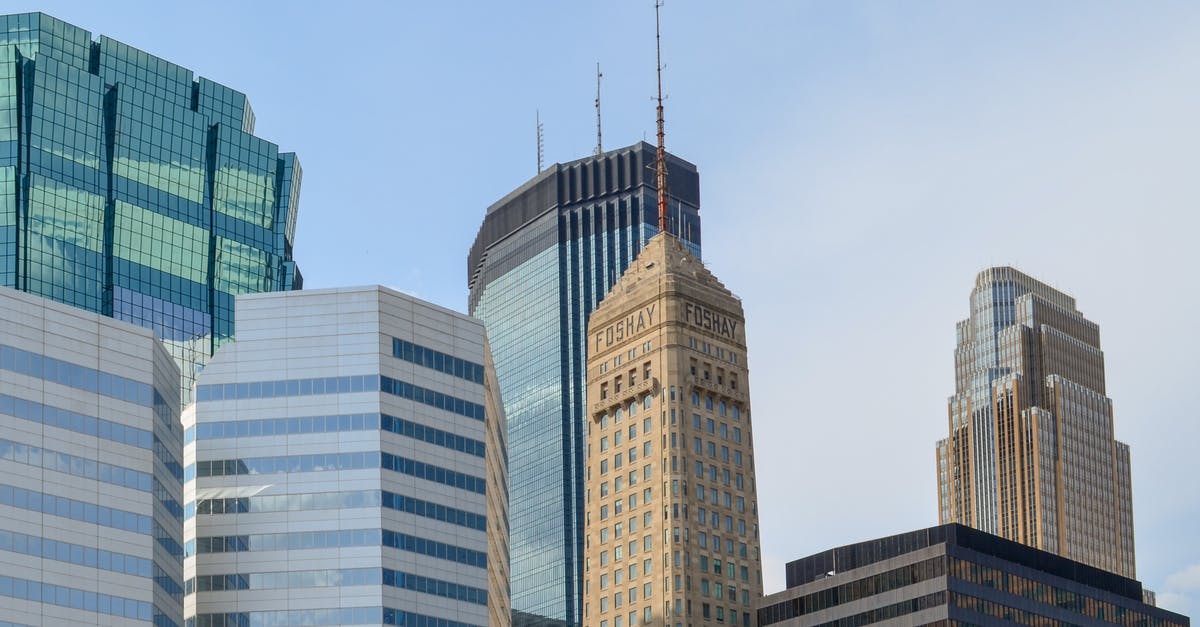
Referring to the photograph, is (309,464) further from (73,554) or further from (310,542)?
(73,554)

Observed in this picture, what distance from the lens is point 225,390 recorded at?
199m

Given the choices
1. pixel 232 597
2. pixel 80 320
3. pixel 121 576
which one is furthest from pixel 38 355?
pixel 232 597

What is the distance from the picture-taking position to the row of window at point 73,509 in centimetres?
16950

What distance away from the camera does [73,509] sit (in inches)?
6801

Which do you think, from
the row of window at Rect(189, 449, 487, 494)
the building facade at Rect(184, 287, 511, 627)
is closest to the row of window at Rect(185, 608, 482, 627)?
the building facade at Rect(184, 287, 511, 627)

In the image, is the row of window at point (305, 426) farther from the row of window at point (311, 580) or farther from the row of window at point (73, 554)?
the row of window at point (73, 554)

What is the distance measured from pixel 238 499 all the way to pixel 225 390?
35.1ft

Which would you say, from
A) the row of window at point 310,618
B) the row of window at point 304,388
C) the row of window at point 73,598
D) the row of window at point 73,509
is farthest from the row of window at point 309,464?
the row of window at point 73,598

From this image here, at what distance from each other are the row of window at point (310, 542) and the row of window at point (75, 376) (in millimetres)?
18646

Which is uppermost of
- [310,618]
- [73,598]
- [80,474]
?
[80,474]

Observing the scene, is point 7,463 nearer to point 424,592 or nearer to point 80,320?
point 80,320

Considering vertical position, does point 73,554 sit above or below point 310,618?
above

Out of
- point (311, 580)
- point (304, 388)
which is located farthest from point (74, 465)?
point (304, 388)

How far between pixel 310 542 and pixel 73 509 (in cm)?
2635
